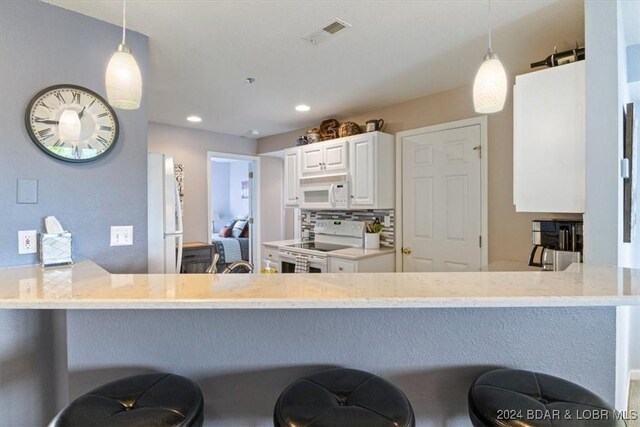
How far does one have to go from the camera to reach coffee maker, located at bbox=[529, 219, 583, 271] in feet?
6.54

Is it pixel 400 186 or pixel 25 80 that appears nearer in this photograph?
pixel 25 80

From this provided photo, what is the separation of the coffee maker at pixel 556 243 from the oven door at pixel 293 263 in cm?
184

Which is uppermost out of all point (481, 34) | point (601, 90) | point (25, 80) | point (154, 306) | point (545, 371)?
point (481, 34)

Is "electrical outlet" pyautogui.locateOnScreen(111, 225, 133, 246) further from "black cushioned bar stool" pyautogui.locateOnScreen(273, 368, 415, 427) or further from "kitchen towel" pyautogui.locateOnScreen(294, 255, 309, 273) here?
"kitchen towel" pyautogui.locateOnScreen(294, 255, 309, 273)

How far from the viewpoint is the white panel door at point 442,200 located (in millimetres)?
2930

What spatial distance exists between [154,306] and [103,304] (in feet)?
0.49

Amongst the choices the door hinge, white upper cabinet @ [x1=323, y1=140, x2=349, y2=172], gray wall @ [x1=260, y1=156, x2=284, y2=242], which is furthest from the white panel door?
gray wall @ [x1=260, y1=156, x2=284, y2=242]

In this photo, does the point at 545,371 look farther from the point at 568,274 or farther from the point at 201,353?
the point at 201,353

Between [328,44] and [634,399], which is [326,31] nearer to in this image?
[328,44]

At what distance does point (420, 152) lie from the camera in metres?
3.29

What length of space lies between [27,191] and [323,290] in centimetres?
169

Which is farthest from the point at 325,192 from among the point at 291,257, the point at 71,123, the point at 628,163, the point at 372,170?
the point at 628,163

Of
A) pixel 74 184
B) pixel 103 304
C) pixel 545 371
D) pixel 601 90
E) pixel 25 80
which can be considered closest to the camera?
pixel 103 304

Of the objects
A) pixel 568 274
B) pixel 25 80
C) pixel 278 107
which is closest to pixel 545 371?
pixel 568 274
